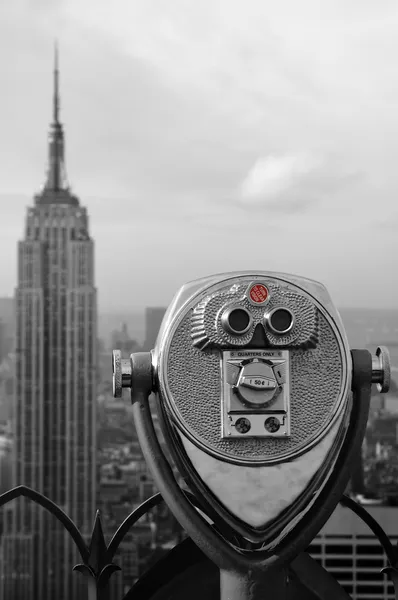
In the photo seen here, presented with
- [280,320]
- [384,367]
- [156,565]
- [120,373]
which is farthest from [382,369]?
[156,565]

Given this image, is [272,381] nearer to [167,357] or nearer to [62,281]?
[167,357]

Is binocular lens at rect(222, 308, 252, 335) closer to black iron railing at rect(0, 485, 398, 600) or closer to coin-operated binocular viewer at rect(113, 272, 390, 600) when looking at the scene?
coin-operated binocular viewer at rect(113, 272, 390, 600)

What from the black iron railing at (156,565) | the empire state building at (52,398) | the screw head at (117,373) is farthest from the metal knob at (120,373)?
the empire state building at (52,398)

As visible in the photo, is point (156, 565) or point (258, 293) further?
point (156, 565)

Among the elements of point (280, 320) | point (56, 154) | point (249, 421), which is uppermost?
point (56, 154)

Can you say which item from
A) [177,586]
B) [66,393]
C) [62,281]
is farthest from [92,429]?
[177,586]

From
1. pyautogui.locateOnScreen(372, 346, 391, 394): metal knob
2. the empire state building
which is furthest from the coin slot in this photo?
the empire state building

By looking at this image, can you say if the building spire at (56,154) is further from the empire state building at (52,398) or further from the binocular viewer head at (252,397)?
the binocular viewer head at (252,397)

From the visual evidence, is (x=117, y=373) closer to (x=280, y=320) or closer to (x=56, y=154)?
(x=280, y=320)
